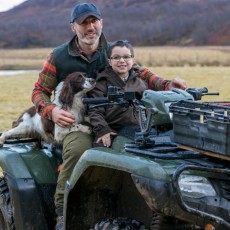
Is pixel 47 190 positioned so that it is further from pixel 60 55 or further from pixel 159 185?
pixel 159 185

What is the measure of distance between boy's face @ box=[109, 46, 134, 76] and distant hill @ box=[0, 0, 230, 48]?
110 metres

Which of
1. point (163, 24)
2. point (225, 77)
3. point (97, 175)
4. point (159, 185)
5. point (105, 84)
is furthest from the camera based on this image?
point (163, 24)

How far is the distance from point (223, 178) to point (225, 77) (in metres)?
37.3

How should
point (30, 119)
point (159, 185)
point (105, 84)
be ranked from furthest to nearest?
point (30, 119) < point (105, 84) < point (159, 185)

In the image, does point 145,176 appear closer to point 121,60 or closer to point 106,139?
point 106,139

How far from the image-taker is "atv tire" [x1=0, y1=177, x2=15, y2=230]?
558 cm

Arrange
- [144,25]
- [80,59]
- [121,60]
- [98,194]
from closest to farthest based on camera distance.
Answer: [98,194], [121,60], [80,59], [144,25]

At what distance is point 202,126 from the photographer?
12.5 ft

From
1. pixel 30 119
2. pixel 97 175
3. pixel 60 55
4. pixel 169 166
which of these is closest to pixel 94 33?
pixel 60 55

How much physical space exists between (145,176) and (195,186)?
25 centimetres

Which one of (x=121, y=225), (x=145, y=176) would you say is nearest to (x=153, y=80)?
(x=121, y=225)

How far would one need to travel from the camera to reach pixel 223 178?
377cm

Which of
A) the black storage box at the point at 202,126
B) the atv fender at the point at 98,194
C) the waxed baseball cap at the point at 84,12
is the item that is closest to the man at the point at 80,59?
the waxed baseball cap at the point at 84,12

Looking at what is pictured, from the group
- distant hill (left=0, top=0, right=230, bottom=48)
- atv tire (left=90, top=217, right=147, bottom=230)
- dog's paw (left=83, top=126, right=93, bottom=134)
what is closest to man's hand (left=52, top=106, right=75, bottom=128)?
dog's paw (left=83, top=126, right=93, bottom=134)
